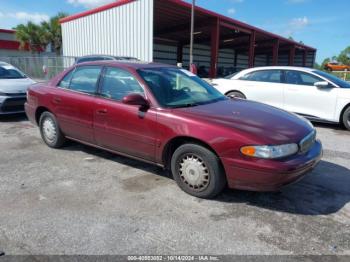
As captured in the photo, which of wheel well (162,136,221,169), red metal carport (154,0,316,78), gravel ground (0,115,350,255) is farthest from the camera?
red metal carport (154,0,316,78)

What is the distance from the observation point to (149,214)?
10.2 ft

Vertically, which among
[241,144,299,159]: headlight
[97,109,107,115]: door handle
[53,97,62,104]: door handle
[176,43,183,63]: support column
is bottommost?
[241,144,299,159]: headlight

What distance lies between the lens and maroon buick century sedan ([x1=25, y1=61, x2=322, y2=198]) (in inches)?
120

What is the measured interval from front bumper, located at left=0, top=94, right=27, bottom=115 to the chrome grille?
272 inches

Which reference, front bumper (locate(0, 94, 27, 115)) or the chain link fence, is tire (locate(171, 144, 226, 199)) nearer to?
front bumper (locate(0, 94, 27, 115))

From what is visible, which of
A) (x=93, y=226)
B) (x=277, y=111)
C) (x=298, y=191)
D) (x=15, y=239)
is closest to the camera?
(x=15, y=239)

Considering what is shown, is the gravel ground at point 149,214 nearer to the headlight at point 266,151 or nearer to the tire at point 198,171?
the tire at point 198,171

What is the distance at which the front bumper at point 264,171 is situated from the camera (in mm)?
2949

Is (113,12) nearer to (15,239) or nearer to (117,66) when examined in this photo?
(117,66)

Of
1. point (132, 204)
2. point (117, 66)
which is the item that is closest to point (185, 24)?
point (117, 66)

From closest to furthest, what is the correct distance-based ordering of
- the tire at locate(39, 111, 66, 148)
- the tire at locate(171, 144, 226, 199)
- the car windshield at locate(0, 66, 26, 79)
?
the tire at locate(171, 144, 226, 199) < the tire at locate(39, 111, 66, 148) < the car windshield at locate(0, 66, 26, 79)

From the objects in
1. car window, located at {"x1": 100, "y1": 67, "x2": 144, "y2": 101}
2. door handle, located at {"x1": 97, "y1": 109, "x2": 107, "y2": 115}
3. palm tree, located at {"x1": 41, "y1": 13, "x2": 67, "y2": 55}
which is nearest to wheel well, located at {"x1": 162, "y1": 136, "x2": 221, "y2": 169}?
car window, located at {"x1": 100, "y1": 67, "x2": 144, "y2": 101}

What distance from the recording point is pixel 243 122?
130 inches

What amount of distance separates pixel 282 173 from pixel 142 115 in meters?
1.77
